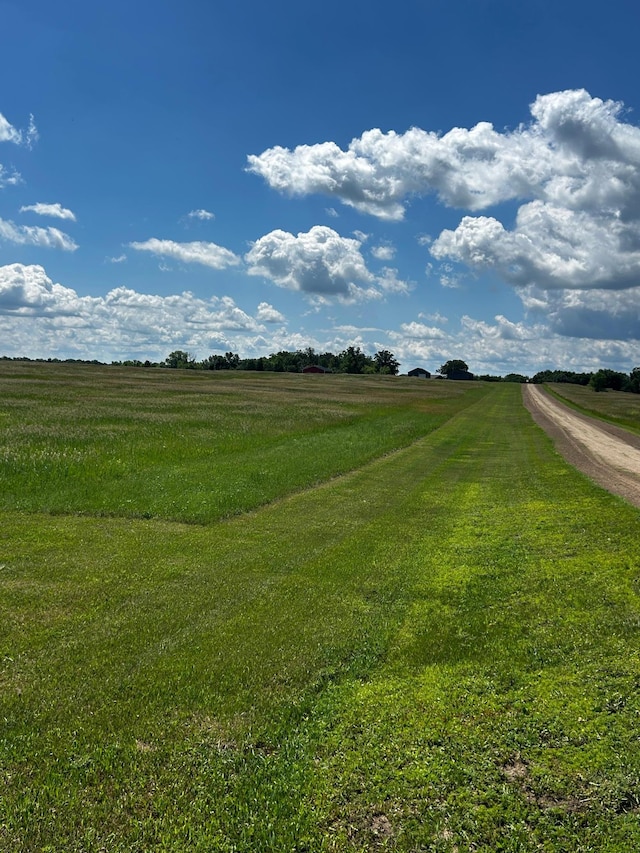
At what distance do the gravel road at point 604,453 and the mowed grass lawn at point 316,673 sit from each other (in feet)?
11.1

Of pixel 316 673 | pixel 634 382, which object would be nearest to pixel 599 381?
pixel 634 382

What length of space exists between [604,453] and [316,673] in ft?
78.0

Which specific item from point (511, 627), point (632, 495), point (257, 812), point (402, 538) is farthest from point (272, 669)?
point (632, 495)

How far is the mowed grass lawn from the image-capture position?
4.57 metres

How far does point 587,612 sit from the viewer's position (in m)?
8.14

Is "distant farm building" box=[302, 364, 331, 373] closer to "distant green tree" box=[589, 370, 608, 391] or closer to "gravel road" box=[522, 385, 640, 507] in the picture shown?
"distant green tree" box=[589, 370, 608, 391]

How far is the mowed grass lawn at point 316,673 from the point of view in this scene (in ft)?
15.0

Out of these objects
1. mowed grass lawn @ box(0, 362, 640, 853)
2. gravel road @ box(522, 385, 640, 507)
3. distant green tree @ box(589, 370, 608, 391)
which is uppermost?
distant green tree @ box(589, 370, 608, 391)

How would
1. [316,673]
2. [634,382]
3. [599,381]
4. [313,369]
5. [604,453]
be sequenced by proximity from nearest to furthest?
1. [316,673]
2. [604,453]
3. [599,381]
4. [634,382]
5. [313,369]

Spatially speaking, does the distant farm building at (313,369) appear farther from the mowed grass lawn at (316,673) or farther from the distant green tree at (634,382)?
the mowed grass lawn at (316,673)

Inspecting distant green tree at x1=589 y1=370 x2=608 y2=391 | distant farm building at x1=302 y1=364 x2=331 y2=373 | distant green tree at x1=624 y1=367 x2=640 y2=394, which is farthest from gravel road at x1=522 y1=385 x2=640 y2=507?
distant farm building at x1=302 y1=364 x2=331 y2=373

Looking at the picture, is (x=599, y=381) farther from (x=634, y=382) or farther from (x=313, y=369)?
Answer: (x=313, y=369)

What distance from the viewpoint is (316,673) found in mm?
6789

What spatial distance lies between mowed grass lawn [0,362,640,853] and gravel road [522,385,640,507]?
11.1 feet
